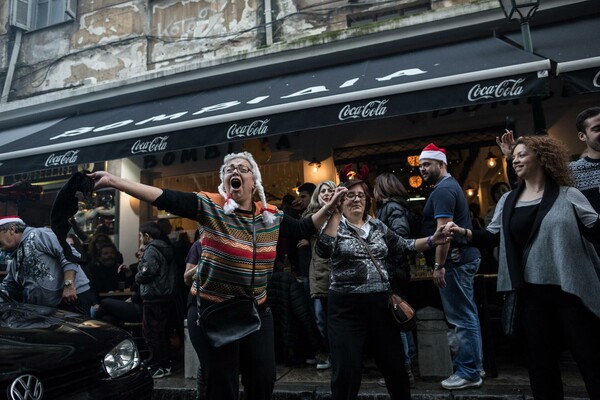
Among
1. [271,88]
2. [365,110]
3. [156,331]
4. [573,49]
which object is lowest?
[156,331]

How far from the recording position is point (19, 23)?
400 inches

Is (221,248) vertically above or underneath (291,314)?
above

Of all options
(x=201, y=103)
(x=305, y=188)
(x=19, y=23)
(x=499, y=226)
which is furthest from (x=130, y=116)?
(x=499, y=226)

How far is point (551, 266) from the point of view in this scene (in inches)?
108

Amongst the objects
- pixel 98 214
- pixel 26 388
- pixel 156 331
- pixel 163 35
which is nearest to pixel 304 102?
pixel 156 331

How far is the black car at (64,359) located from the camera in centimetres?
269

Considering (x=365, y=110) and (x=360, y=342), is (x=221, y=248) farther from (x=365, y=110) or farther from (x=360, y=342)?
(x=365, y=110)

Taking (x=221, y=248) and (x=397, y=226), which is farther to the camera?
(x=397, y=226)

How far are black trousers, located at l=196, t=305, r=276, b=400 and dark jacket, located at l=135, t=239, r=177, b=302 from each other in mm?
3001

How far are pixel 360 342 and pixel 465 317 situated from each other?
1.45 metres

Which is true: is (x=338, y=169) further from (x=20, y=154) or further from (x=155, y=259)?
(x=20, y=154)

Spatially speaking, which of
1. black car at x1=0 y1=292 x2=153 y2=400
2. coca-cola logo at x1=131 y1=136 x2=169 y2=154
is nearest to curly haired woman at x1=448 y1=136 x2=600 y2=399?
black car at x1=0 y1=292 x2=153 y2=400

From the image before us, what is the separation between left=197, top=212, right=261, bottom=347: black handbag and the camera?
8.80 feet

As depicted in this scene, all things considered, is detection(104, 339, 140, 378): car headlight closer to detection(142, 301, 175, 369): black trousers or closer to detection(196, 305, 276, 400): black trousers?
detection(196, 305, 276, 400): black trousers
